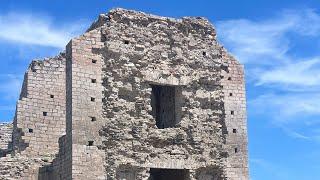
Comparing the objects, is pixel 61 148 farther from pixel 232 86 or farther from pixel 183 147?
pixel 232 86

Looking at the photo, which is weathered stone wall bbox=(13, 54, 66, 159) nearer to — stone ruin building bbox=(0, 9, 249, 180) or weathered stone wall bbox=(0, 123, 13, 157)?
stone ruin building bbox=(0, 9, 249, 180)

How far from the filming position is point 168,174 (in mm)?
18984

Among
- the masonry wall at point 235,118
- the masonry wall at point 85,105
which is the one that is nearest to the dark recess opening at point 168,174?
the masonry wall at point 235,118

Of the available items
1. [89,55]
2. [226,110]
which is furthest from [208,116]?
[89,55]

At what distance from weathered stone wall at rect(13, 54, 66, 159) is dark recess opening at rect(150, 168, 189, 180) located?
2852 mm

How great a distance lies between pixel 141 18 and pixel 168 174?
4290mm

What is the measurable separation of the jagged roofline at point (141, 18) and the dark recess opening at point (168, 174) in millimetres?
3967

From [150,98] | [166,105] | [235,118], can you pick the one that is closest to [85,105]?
[150,98]

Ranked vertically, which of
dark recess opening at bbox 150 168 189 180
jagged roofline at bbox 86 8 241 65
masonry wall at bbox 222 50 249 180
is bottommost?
dark recess opening at bbox 150 168 189 180

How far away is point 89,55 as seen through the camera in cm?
1762

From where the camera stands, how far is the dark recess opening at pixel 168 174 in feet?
59.7

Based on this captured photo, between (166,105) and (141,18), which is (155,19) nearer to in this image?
(141,18)

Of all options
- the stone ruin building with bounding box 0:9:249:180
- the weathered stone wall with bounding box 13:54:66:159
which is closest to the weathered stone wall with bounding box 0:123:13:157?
the weathered stone wall with bounding box 13:54:66:159

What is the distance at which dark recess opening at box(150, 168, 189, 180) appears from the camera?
18186 mm
